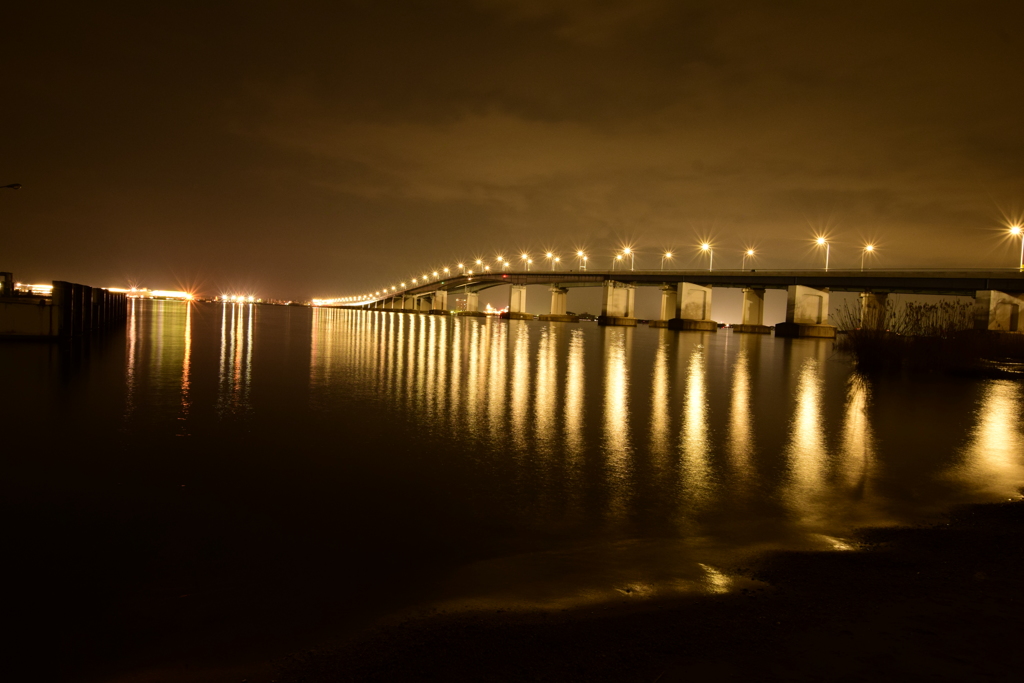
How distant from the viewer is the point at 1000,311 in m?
62.0

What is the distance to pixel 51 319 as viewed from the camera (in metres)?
26.9

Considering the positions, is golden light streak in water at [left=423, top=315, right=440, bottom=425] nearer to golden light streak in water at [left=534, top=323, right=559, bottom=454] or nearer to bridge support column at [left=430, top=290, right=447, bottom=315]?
golden light streak in water at [left=534, top=323, right=559, bottom=454]

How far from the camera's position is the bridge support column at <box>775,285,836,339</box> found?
266 feet

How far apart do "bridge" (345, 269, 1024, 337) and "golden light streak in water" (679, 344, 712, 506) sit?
45.0m

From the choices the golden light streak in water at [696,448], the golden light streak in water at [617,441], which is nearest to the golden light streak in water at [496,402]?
the golden light streak in water at [617,441]

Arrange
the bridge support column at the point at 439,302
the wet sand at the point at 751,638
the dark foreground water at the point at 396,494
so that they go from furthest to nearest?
1. the bridge support column at the point at 439,302
2. the dark foreground water at the point at 396,494
3. the wet sand at the point at 751,638

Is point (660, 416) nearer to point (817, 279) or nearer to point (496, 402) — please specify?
point (496, 402)

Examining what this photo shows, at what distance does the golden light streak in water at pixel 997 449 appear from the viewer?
30.2 ft

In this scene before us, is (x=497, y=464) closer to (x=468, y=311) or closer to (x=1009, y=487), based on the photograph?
(x=1009, y=487)

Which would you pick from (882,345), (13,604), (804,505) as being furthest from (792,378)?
(13,604)

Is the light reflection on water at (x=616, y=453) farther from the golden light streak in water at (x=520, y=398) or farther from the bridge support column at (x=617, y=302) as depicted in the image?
the bridge support column at (x=617, y=302)

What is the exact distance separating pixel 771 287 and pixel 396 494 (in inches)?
3640

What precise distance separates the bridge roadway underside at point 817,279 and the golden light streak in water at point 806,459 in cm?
6007

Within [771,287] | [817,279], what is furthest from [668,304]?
[817,279]
